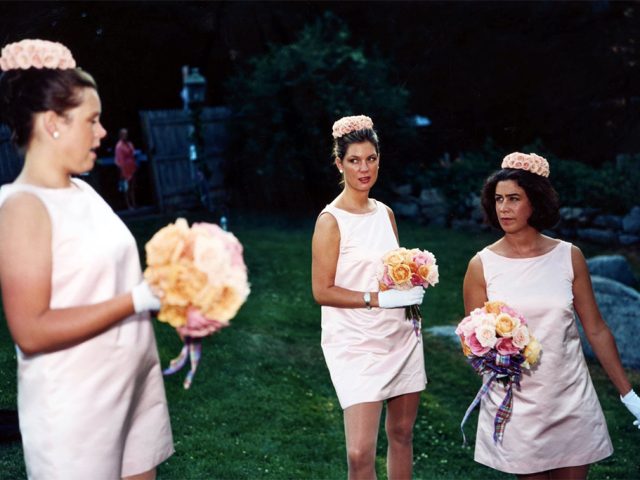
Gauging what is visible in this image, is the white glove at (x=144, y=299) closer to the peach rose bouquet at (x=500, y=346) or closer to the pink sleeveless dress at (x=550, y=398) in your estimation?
the peach rose bouquet at (x=500, y=346)

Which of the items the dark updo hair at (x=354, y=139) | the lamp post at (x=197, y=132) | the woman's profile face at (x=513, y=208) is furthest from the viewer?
the lamp post at (x=197, y=132)

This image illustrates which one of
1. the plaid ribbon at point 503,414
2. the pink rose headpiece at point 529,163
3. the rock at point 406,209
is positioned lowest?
the plaid ribbon at point 503,414

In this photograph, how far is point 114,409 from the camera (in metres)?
3.32

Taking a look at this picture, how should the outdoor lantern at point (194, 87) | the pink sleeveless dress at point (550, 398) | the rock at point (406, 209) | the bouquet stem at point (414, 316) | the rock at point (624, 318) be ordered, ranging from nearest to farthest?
the pink sleeveless dress at point (550, 398) → the bouquet stem at point (414, 316) → the rock at point (624, 318) → the outdoor lantern at point (194, 87) → the rock at point (406, 209)

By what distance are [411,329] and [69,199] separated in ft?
8.25

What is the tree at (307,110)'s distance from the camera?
60.2 feet

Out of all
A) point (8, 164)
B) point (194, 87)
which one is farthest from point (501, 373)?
point (194, 87)

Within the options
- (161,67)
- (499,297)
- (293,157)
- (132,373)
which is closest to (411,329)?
(499,297)

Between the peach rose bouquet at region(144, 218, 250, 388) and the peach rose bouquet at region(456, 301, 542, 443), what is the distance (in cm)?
159

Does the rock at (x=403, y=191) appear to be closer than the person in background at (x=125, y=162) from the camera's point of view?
No

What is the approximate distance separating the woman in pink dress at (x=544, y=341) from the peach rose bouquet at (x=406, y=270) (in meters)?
0.32

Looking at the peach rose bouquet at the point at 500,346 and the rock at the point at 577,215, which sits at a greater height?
the peach rose bouquet at the point at 500,346

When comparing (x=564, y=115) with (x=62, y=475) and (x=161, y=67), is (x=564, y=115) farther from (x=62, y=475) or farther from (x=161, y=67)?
(x=62, y=475)

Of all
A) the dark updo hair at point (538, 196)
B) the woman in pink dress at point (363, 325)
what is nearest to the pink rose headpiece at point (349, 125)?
the woman in pink dress at point (363, 325)
